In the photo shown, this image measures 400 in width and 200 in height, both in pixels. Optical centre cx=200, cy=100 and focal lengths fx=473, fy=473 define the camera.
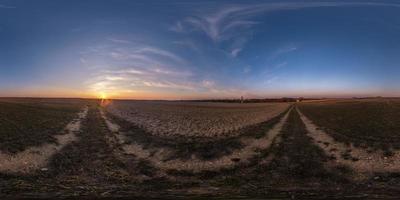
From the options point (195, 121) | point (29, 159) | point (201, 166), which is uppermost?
point (195, 121)

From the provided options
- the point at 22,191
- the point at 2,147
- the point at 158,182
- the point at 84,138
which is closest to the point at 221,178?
the point at 158,182

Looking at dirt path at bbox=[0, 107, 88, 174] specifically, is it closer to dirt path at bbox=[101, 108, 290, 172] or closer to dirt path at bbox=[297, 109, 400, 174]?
dirt path at bbox=[101, 108, 290, 172]

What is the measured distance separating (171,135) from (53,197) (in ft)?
68.7

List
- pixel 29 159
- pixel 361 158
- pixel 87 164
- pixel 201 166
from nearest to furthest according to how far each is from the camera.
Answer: pixel 201 166 < pixel 87 164 < pixel 29 159 < pixel 361 158

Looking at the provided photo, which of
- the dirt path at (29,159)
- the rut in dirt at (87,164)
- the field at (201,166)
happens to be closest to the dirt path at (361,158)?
the field at (201,166)

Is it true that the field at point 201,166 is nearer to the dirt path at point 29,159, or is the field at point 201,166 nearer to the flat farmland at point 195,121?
the dirt path at point 29,159

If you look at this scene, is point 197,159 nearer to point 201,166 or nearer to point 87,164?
point 201,166

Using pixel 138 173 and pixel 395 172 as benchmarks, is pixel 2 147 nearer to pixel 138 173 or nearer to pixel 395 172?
pixel 138 173

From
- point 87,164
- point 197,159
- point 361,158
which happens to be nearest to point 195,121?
point 197,159

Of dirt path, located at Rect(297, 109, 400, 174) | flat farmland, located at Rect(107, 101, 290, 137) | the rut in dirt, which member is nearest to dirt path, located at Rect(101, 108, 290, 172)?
the rut in dirt

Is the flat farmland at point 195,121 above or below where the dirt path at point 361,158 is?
above

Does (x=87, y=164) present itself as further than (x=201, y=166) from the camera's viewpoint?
Yes

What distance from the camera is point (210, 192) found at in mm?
14781

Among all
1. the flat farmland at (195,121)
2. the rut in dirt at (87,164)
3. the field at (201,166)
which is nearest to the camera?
the field at (201,166)
